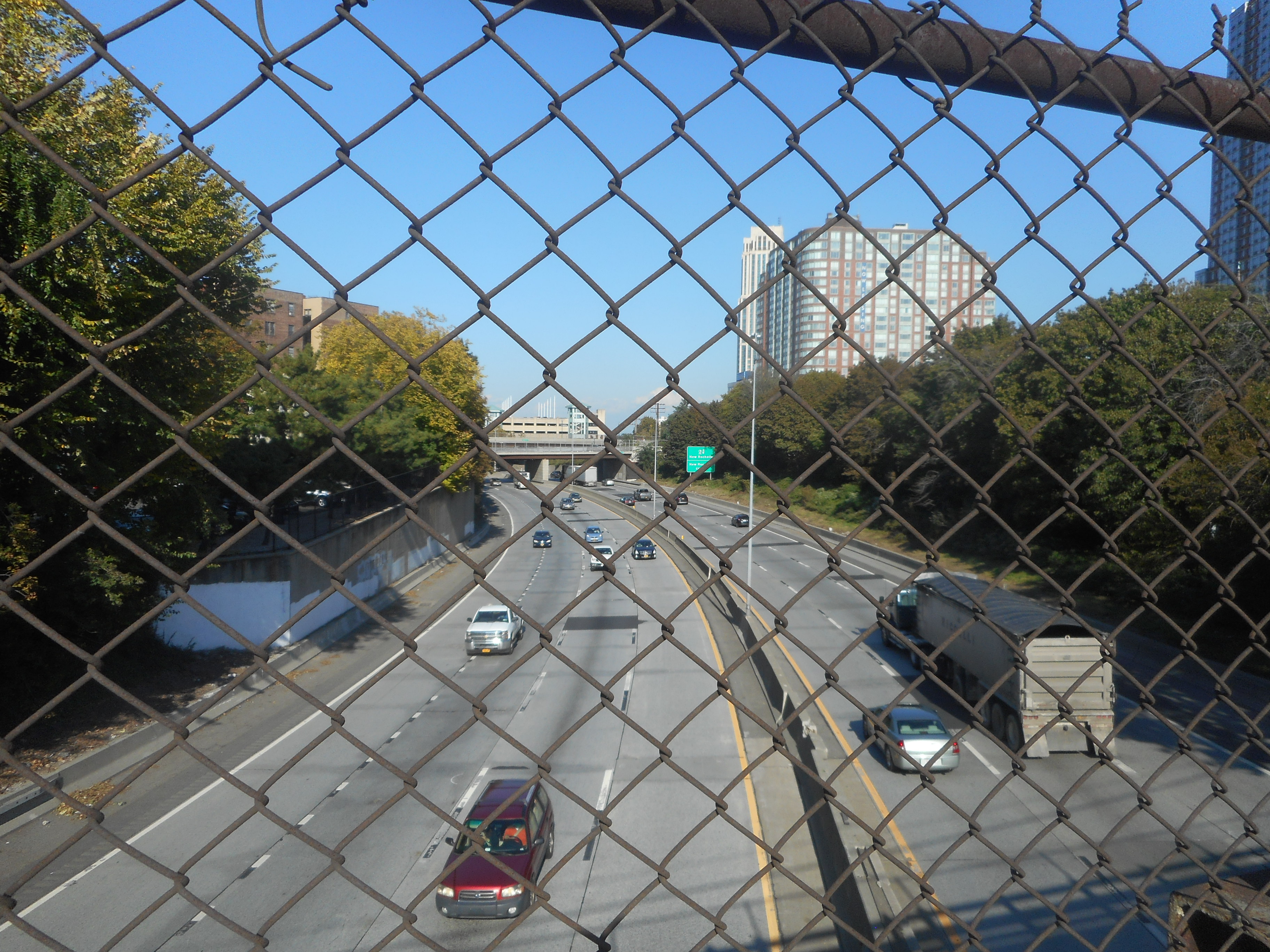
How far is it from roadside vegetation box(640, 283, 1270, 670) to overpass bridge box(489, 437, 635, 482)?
35cm

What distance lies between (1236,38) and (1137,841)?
9.39 metres

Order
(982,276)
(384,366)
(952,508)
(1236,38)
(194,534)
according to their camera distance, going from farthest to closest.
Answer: (952,508) → (384,366) → (194,534) → (1236,38) → (982,276)

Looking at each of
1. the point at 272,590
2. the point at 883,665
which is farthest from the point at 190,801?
the point at 883,665

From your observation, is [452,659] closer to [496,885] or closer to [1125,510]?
[496,885]

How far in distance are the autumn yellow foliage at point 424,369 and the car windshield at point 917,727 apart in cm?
1385

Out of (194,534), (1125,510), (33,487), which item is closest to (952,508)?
(1125,510)

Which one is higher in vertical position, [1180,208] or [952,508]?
[1180,208]

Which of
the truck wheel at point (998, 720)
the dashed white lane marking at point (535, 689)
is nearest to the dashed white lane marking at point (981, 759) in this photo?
the truck wheel at point (998, 720)

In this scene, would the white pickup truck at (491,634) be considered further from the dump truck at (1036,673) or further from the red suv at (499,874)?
the red suv at (499,874)

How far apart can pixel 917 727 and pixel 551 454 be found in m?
6.75

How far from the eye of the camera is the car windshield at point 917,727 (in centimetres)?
1152

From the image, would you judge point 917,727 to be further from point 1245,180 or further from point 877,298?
point 877,298

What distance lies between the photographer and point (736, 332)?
61.0 inches

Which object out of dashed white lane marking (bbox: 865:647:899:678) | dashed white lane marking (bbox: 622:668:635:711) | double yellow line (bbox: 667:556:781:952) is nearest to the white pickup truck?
dashed white lane marking (bbox: 622:668:635:711)
